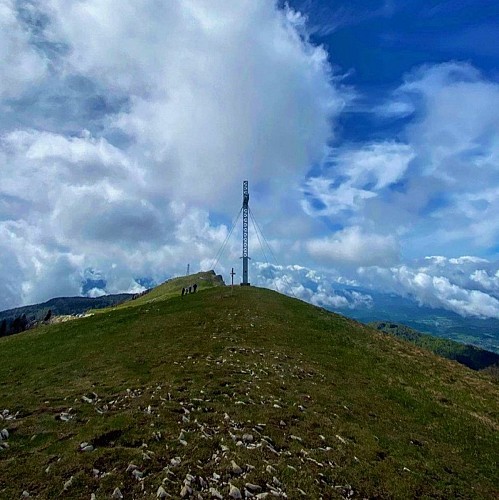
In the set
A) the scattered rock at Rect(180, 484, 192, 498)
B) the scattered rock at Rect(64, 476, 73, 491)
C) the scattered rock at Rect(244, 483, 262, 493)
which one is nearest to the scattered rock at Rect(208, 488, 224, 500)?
the scattered rock at Rect(180, 484, 192, 498)

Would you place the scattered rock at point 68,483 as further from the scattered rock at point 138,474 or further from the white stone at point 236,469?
the white stone at point 236,469

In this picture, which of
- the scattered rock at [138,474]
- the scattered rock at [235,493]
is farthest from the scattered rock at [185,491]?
the scattered rock at [138,474]

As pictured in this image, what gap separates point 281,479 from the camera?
531 inches

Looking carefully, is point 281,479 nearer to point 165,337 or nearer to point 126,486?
point 126,486

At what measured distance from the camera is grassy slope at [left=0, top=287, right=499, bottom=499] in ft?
45.2

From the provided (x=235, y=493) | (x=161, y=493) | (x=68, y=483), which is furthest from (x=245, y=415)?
(x=68, y=483)

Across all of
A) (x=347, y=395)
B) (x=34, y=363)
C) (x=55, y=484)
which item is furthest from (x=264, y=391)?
(x=34, y=363)

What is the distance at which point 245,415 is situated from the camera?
19.5m

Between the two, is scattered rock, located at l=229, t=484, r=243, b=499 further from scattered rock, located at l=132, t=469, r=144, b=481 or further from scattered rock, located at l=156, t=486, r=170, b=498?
scattered rock, located at l=132, t=469, r=144, b=481

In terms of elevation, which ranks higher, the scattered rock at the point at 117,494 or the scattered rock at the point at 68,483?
the scattered rock at the point at 68,483

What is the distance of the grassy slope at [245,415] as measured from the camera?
13.8m

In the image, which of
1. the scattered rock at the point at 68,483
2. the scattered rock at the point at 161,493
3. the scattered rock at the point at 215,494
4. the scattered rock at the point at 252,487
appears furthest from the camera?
the scattered rock at the point at 252,487

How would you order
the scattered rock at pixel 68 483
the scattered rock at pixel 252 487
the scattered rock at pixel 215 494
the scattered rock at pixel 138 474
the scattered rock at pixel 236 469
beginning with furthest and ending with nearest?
1. the scattered rock at pixel 236 469
2. the scattered rock at pixel 138 474
3. the scattered rock at pixel 252 487
4. the scattered rock at pixel 68 483
5. the scattered rock at pixel 215 494

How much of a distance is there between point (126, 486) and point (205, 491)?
2.47 meters
